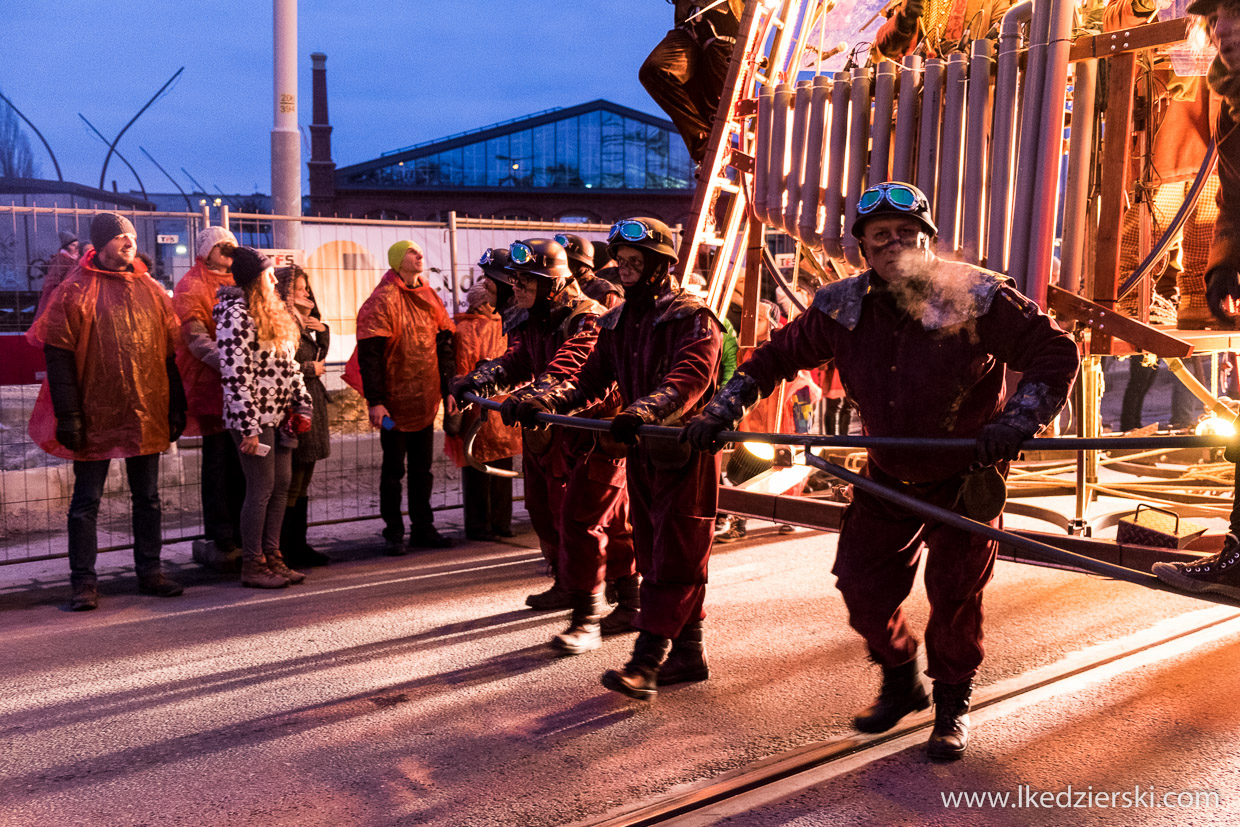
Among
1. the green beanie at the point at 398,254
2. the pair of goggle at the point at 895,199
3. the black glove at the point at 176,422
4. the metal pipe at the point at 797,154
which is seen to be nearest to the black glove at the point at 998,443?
the pair of goggle at the point at 895,199

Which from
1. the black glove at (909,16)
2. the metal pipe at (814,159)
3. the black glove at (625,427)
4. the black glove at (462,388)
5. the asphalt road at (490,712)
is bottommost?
the asphalt road at (490,712)

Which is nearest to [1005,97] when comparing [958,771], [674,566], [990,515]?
[990,515]

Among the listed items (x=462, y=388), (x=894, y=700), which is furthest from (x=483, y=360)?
(x=894, y=700)

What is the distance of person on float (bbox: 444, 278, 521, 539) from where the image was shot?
22.9 ft

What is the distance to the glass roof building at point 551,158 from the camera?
33625mm

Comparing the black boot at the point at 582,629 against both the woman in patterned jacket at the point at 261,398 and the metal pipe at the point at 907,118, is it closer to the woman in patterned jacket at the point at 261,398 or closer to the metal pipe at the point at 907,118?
the woman in patterned jacket at the point at 261,398

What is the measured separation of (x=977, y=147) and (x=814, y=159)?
0.89m

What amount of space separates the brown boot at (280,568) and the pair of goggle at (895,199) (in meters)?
3.92

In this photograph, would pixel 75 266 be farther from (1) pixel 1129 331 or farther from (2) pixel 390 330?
(1) pixel 1129 331

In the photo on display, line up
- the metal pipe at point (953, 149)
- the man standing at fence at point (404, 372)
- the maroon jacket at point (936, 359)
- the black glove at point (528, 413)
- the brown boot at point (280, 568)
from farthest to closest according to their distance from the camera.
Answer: the man standing at fence at point (404, 372)
the brown boot at point (280, 568)
the metal pipe at point (953, 149)
the black glove at point (528, 413)
the maroon jacket at point (936, 359)

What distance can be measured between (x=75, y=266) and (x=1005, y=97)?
15.3 feet

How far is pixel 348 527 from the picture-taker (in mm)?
7449

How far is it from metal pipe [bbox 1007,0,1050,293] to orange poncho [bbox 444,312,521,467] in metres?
3.51

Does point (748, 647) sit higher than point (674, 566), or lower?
lower
